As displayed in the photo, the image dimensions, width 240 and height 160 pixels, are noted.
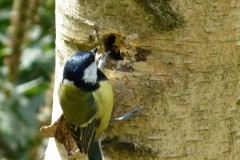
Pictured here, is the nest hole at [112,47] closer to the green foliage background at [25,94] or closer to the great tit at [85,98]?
the great tit at [85,98]

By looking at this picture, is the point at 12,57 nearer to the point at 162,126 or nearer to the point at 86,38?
the point at 86,38

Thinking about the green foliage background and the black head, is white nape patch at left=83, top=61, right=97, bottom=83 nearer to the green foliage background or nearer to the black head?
the black head

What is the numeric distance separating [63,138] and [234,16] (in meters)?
0.82

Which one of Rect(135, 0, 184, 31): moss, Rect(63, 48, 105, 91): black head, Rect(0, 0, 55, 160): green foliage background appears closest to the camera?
Rect(135, 0, 184, 31): moss

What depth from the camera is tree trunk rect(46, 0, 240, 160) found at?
7.16 feet

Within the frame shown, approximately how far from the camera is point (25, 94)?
12.8ft

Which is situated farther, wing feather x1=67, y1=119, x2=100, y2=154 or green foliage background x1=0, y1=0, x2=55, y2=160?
green foliage background x1=0, y1=0, x2=55, y2=160

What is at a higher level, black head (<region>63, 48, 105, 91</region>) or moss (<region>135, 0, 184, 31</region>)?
moss (<region>135, 0, 184, 31</region>)

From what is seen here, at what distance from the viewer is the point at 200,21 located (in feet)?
7.12

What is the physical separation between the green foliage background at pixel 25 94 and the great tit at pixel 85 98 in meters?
1.03

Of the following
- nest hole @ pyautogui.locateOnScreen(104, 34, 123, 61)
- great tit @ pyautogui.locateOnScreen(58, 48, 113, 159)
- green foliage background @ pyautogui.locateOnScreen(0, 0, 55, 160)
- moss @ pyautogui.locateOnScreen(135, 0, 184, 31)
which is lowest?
green foliage background @ pyautogui.locateOnScreen(0, 0, 55, 160)

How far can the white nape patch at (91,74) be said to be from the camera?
2424mm

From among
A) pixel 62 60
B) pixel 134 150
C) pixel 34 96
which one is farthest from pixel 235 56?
pixel 34 96

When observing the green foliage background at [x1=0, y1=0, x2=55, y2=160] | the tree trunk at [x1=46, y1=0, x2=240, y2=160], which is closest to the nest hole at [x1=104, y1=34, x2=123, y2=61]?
the tree trunk at [x1=46, y1=0, x2=240, y2=160]
